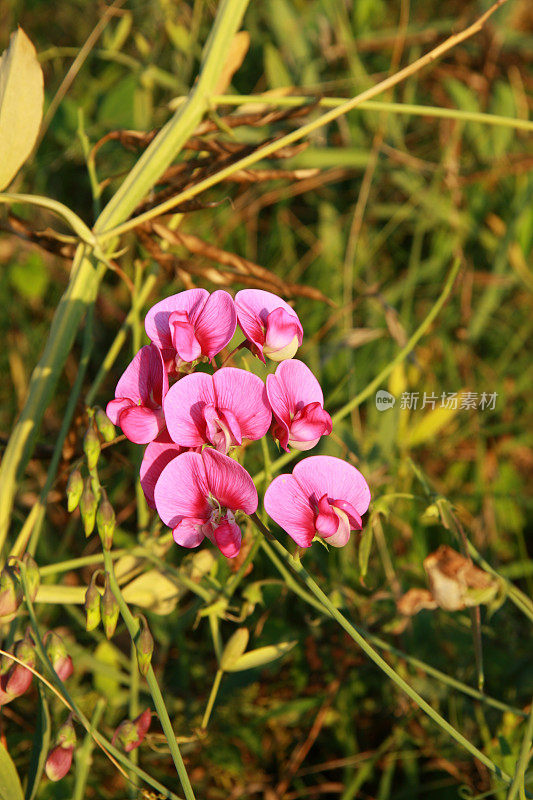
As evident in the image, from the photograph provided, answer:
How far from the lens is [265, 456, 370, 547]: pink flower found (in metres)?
0.65

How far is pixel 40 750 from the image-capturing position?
0.74m

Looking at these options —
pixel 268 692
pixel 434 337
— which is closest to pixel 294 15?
pixel 434 337

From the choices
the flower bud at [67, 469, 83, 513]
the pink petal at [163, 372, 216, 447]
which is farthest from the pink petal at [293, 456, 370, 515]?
the flower bud at [67, 469, 83, 513]

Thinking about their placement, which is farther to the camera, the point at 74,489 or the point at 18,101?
the point at 18,101

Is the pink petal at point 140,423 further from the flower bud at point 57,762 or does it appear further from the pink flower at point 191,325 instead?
the flower bud at point 57,762

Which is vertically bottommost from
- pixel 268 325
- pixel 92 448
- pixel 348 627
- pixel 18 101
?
pixel 348 627

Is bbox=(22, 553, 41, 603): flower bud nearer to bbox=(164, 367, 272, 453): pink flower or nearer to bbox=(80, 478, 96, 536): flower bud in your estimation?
bbox=(80, 478, 96, 536): flower bud

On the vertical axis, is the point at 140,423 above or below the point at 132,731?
above

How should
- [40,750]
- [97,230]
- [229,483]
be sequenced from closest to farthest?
[229,483]
[40,750]
[97,230]

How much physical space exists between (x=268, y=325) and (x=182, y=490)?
183 millimetres

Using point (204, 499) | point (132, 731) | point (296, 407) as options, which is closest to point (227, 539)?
point (204, 499)

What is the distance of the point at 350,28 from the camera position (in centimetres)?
182

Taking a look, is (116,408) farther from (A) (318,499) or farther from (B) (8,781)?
(B) (8,781)

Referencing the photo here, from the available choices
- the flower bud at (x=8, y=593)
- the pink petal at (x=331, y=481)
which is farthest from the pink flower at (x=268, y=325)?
the flower bud at (x=8, y=593)
